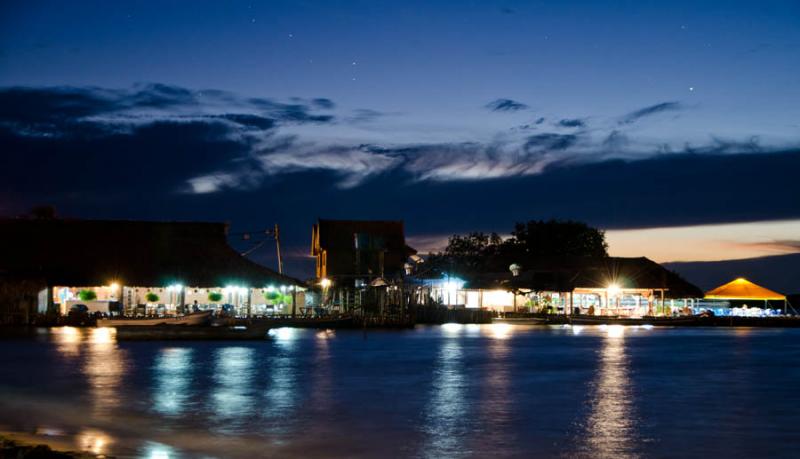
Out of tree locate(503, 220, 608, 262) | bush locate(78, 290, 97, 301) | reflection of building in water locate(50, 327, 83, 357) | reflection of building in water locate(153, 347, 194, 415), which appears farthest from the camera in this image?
tree locate(503, 220, 608, 262)

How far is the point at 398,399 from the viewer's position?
22.0 metres

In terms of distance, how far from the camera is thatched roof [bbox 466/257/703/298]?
59.4 meters

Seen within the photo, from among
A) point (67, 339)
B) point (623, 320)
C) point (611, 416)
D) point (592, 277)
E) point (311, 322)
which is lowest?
point (611, 416)

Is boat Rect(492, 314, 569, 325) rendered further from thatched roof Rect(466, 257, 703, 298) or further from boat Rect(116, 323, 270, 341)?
boat Rect(116, 323, 270, 341)

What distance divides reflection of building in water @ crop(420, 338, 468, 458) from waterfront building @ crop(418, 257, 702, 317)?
2790cm

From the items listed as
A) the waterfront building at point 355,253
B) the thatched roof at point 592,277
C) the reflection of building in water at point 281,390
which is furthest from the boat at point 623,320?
the reflection of building in water at point 281,390

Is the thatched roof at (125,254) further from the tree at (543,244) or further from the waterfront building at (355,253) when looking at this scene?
the tree at (543,244)

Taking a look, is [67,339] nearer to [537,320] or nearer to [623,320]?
[537,320]

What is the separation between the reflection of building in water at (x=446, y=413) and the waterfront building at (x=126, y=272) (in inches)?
704

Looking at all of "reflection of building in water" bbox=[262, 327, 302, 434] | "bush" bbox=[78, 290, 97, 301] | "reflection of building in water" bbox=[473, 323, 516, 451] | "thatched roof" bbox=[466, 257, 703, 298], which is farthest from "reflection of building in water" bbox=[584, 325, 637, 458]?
"thatched roof" bbox=[466, 257, 703, 298]

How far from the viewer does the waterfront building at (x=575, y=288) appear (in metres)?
59.4

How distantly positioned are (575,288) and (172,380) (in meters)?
37.7

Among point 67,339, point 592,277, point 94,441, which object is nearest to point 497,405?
point 94,441

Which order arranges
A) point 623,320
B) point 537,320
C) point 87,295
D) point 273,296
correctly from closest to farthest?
point 87,295
point 273,296
point 537,320
point 623,320
